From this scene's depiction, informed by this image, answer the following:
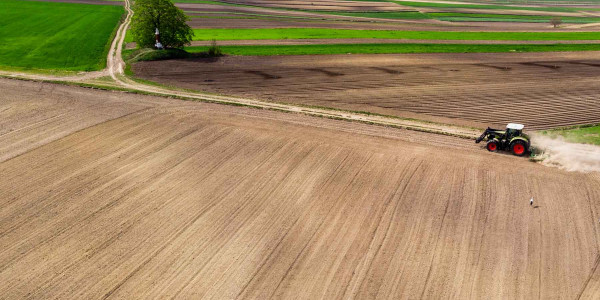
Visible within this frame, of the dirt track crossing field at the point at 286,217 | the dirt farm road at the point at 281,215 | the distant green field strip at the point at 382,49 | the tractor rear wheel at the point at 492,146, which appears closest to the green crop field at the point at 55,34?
the distant green field strip at the point at 382,49

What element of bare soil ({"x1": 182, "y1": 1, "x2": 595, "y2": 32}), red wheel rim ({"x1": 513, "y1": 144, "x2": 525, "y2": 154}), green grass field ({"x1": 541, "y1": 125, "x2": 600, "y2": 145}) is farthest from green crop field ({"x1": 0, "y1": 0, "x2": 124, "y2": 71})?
green grass field ({"x1": 541, "y1": 125, "x2": 600, "y2": 145})

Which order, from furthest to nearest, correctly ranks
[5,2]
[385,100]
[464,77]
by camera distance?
[5,2], [464,77], [385,100]

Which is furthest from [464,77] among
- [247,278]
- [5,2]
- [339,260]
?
[5,2]

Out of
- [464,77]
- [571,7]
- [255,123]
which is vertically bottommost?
[255,123]

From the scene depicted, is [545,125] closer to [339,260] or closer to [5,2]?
[339,260]

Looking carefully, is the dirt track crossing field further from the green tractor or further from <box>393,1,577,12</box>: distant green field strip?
<box>393,1,577,12</box>: distant green field strip

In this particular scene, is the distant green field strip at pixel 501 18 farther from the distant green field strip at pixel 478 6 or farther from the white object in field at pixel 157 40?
the white object in field at pixel 157 40

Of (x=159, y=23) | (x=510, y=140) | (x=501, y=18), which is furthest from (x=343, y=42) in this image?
(x=501, y=18)

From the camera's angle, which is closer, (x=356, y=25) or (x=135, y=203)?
(x=135, y=203)
